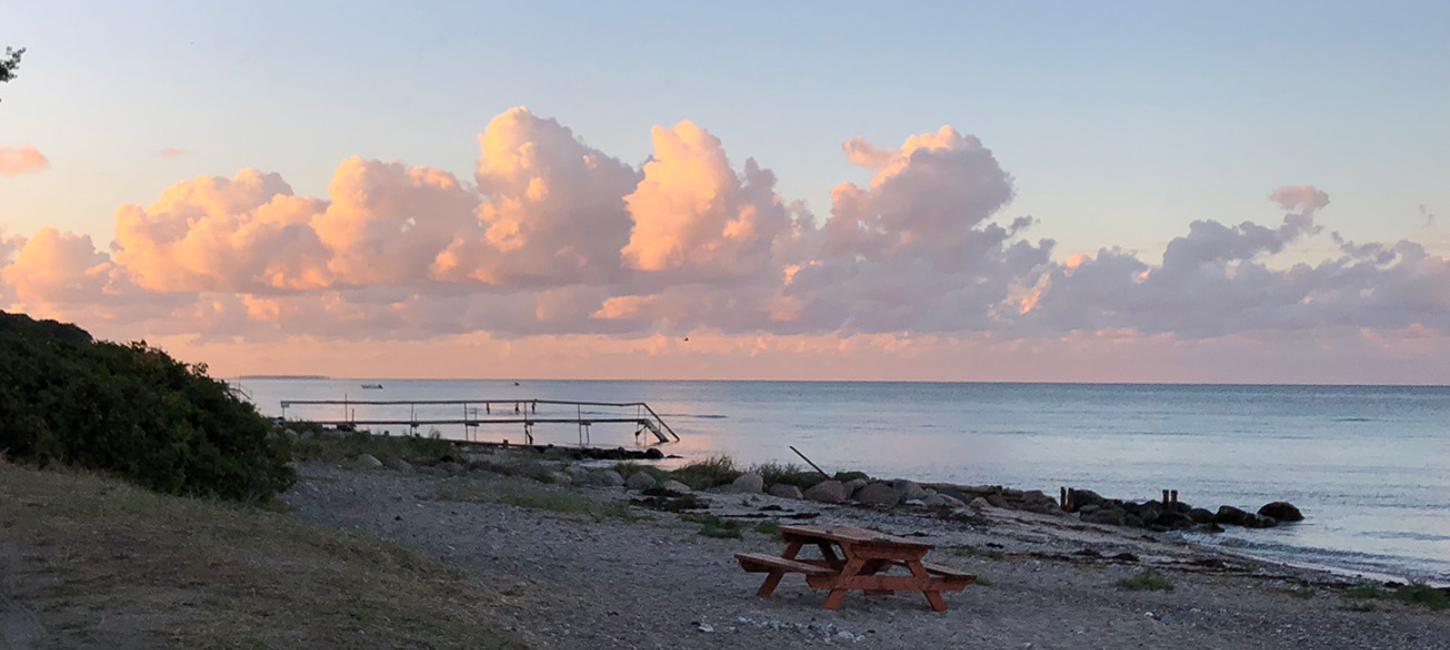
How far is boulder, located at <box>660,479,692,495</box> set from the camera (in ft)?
97.4

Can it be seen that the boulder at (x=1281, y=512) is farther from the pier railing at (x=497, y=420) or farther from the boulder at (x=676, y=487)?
the pier railing at (x=497, y=420)

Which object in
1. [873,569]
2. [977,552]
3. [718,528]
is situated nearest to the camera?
[873,569]

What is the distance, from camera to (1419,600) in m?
15.2

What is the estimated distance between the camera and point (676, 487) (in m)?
30.9

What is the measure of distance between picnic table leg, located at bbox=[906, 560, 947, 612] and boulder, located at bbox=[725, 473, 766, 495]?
19.7 meters

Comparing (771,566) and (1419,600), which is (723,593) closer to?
(771,566)

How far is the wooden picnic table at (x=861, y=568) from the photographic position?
11.9 meters

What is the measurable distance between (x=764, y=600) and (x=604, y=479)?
1918cm

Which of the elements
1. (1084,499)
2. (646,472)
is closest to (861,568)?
(646,472)

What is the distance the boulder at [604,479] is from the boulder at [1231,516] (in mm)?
15064

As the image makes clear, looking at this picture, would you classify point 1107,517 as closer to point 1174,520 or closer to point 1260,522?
point 1174,520

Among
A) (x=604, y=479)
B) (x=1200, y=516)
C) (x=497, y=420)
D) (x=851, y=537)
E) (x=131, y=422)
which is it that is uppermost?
(x=131, y=422)

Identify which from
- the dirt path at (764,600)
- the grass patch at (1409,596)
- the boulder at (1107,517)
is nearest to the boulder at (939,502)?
the boulder at (1107,517)

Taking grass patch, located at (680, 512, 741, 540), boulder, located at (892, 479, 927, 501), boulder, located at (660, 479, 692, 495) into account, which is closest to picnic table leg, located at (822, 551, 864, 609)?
grass patch, located at (680, 512, 741, 540)
